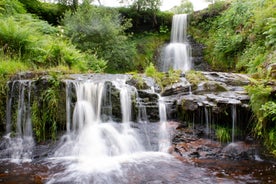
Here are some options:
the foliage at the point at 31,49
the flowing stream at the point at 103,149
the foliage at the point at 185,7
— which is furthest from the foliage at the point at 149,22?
the flowing stream at the point at 103,149

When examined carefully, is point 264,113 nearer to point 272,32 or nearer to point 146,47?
point 272,32

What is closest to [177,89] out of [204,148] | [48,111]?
[204,148]

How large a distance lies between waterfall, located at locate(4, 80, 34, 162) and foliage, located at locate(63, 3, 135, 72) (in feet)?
13.8

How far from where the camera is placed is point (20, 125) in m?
6.02

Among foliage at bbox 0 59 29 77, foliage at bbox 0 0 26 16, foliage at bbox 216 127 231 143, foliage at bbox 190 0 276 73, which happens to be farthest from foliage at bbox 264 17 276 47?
foliage at bbox 0 0 26 16

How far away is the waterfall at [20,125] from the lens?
550 centimetres

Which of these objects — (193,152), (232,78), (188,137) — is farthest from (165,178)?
(232,78)

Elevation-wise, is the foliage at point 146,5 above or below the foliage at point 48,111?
above

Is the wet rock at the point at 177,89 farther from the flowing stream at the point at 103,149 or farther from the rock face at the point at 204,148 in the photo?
the rock face at the point at 204,148

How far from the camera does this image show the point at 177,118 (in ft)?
20.4

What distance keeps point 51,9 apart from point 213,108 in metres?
10.7

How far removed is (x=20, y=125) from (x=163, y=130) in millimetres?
3189

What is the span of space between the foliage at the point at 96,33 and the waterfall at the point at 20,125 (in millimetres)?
4215

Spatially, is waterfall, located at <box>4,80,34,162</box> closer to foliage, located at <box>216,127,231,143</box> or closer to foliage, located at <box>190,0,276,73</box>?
foliage, located at <box>216,127,231,143</box>
